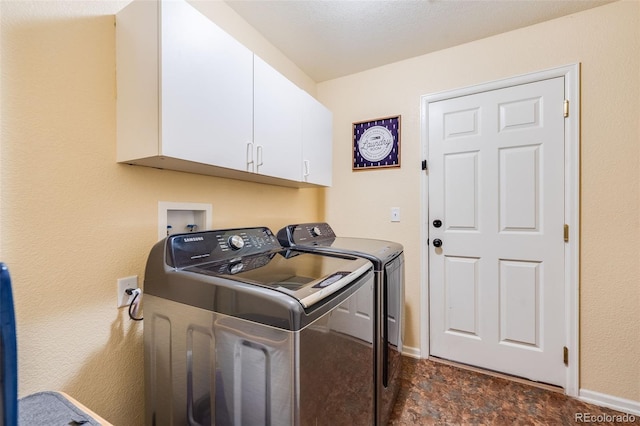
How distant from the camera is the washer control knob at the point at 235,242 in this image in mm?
1295

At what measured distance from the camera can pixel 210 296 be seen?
0.89 metres

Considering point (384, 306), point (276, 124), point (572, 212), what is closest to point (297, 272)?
point (384, 306)

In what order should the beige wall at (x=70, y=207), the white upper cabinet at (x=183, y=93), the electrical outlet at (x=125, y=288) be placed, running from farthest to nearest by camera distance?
the electrical outlet at (x=125, y=288), the white upper cabinet at (x=183, y=93), the beige wall at (x=70, y=207)

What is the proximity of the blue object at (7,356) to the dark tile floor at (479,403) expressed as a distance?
166 centimetres

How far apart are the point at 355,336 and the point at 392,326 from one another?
52 centimetres

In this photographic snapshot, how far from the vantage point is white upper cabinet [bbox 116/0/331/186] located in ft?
3.28

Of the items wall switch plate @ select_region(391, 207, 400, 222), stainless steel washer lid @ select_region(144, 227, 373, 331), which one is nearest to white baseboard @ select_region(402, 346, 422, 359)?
wall switch plate @ select_region(391, 207, 400, 222)

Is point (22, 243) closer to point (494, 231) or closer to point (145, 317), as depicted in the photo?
point (145, 317)

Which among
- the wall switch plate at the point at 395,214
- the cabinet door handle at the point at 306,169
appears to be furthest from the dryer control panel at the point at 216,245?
the wall switch plate at the point at 395,214

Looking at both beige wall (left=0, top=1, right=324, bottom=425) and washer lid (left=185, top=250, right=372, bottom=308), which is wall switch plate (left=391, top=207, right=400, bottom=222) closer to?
washer lid (left=185, top=250, right=372, bottom=308)

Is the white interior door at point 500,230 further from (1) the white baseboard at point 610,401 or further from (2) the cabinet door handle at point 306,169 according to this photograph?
(2) the cabinet door handle at point 306,169

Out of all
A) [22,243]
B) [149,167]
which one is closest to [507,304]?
[149,167]

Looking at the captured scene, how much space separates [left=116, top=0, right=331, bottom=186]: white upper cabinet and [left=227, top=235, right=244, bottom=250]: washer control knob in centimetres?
32

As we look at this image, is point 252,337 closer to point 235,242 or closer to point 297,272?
point 297,272
